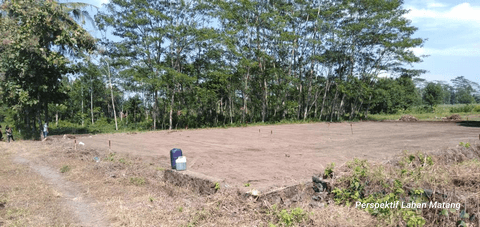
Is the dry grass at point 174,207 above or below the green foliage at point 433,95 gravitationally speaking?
below

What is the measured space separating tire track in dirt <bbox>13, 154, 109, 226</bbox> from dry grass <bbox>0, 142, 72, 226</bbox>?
14 cm

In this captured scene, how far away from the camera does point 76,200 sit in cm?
607

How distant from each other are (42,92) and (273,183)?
63.3 feet

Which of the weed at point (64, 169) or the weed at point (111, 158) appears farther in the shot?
the weed at point (111, 158)

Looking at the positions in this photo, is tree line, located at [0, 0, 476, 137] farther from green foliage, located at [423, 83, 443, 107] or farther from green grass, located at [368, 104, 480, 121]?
green foliage, located at [423, 83, 443, 107]

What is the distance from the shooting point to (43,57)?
18.2 m

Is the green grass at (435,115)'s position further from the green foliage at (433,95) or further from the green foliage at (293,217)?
the green foliage at (293,217)

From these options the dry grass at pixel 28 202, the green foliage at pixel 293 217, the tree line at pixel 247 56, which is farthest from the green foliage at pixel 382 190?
the tree line at pixel 247 56

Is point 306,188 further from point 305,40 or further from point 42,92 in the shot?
point 305,40

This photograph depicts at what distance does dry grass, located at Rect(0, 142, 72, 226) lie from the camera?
494 centimetres

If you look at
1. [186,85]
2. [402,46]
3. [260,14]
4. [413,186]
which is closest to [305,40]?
[260,14]

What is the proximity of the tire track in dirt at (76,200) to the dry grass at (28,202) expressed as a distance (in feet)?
0.47

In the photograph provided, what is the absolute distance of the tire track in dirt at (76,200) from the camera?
503 cm

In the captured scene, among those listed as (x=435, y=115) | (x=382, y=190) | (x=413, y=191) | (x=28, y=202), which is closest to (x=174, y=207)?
(x=28, y=202)
